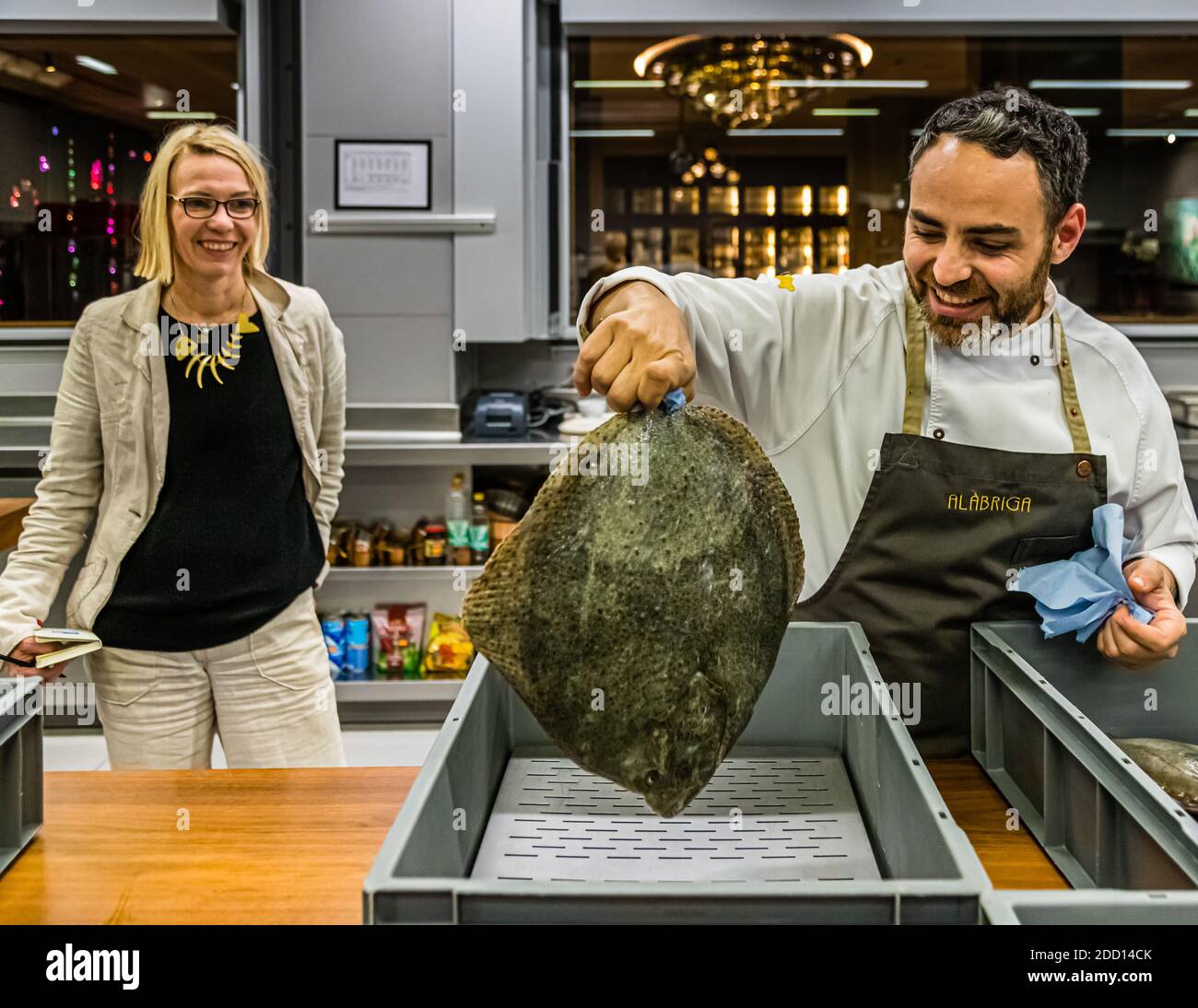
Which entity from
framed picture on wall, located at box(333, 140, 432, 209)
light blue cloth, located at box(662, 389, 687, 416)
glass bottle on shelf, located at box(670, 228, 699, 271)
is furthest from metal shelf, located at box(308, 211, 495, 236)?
light blue cloth, located at box(662, 389, 687, 416)

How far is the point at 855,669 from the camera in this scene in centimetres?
134

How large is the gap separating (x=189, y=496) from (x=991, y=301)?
1.52 metres

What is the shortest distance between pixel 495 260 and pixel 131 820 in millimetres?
2925

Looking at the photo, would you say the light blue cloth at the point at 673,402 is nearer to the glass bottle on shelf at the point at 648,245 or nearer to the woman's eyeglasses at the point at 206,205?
the woman's eyeglasses at the point at 206,205

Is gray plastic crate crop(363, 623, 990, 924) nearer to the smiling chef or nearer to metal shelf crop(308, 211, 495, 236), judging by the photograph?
the smiling chef

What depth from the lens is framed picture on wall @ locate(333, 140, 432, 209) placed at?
4027 millimetres

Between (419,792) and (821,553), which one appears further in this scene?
(821,553)

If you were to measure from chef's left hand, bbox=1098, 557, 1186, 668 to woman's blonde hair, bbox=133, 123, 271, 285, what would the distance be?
1.76m

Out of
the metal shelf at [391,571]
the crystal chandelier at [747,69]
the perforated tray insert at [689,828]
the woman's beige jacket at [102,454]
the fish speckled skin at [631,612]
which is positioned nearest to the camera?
the fish speckled skin at [631,612]

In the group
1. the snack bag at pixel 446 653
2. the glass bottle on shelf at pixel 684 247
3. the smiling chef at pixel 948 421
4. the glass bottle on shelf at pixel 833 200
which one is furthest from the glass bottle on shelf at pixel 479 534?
the smiling chef at pixel 948 421

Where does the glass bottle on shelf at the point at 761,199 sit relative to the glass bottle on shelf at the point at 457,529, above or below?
above

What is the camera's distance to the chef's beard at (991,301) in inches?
60.0
